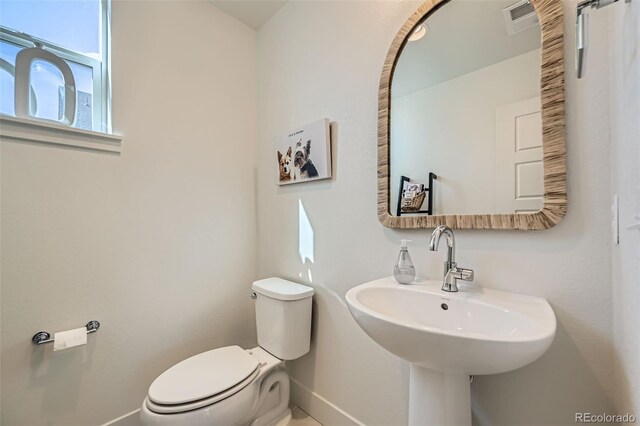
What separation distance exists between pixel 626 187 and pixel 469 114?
1.69 ft

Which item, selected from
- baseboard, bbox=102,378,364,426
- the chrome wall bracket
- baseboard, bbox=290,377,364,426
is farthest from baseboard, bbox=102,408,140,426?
the chrome wall bracket

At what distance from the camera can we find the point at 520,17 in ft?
2.81

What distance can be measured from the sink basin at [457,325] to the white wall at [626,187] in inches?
5.2

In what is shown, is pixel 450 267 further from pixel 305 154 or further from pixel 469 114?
pixel 305 154

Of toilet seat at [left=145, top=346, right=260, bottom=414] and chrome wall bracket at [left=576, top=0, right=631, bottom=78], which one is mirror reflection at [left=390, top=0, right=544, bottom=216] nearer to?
chrome wall bracket at [left=576, top=0, right=631, bottom=78]

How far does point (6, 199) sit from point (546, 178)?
194 centimetres

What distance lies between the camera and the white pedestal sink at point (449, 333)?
57cm

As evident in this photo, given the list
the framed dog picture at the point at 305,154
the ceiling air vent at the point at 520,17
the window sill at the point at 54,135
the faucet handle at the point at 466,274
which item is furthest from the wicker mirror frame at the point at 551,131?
the window sill at the point at 54,135

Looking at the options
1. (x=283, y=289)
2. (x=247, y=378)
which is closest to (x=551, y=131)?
(x=283, y=289)

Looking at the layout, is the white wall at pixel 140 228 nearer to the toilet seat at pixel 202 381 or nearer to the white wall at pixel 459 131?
the toilet seat at pixel 202 381

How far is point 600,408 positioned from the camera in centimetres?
71

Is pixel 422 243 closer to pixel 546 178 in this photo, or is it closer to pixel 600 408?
pixel 546 178

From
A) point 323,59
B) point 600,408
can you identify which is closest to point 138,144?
point 323,59

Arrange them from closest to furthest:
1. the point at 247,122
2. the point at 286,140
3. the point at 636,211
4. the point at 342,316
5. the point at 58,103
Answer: the point at 636,211 < the point at 58,103 < the point at 342,316 < the point at 286,140 < the point at 247,122
